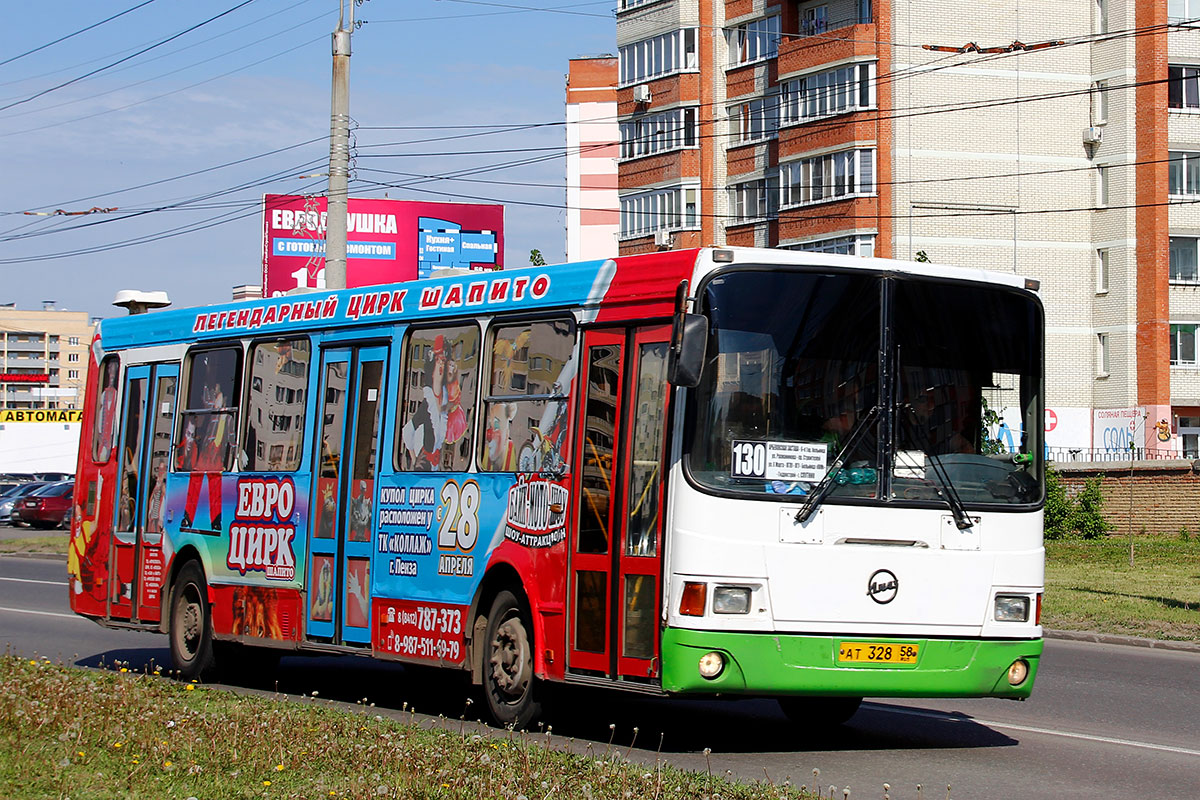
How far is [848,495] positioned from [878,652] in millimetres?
938

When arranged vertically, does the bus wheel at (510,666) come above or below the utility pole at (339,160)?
below

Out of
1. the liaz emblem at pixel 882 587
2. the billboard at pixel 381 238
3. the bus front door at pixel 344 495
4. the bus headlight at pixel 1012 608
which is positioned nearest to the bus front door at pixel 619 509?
the liaz emblem at pixel 882 587

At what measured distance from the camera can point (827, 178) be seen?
5788 cm

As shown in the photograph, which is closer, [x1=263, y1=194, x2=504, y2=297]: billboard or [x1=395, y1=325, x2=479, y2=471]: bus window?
[x1=395, y1=325, x2=479, y2=471]: bus window

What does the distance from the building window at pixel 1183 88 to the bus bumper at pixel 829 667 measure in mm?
52572

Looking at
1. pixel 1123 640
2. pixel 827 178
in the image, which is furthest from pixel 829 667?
pixel 827 178

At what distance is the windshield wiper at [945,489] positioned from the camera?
399 inches

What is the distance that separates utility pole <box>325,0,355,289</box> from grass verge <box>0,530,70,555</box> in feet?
58.6

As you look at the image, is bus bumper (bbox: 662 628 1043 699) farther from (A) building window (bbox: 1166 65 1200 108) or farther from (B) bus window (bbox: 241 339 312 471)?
(A) building window (bbox: 1166 65 1200 108)

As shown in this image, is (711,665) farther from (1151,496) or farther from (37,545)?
(37,545)

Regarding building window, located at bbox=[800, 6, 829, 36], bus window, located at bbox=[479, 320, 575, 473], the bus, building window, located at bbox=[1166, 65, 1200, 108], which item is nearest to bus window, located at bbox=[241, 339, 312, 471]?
the bus

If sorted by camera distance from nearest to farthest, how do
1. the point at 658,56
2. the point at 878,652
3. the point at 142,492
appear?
the point at 878,652
the point at 142,492
the point at 658,56

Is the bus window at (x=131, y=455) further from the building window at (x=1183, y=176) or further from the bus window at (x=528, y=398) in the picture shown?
the building window at (x=1183, y=176)

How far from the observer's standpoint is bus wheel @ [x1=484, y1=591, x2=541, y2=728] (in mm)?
10867
